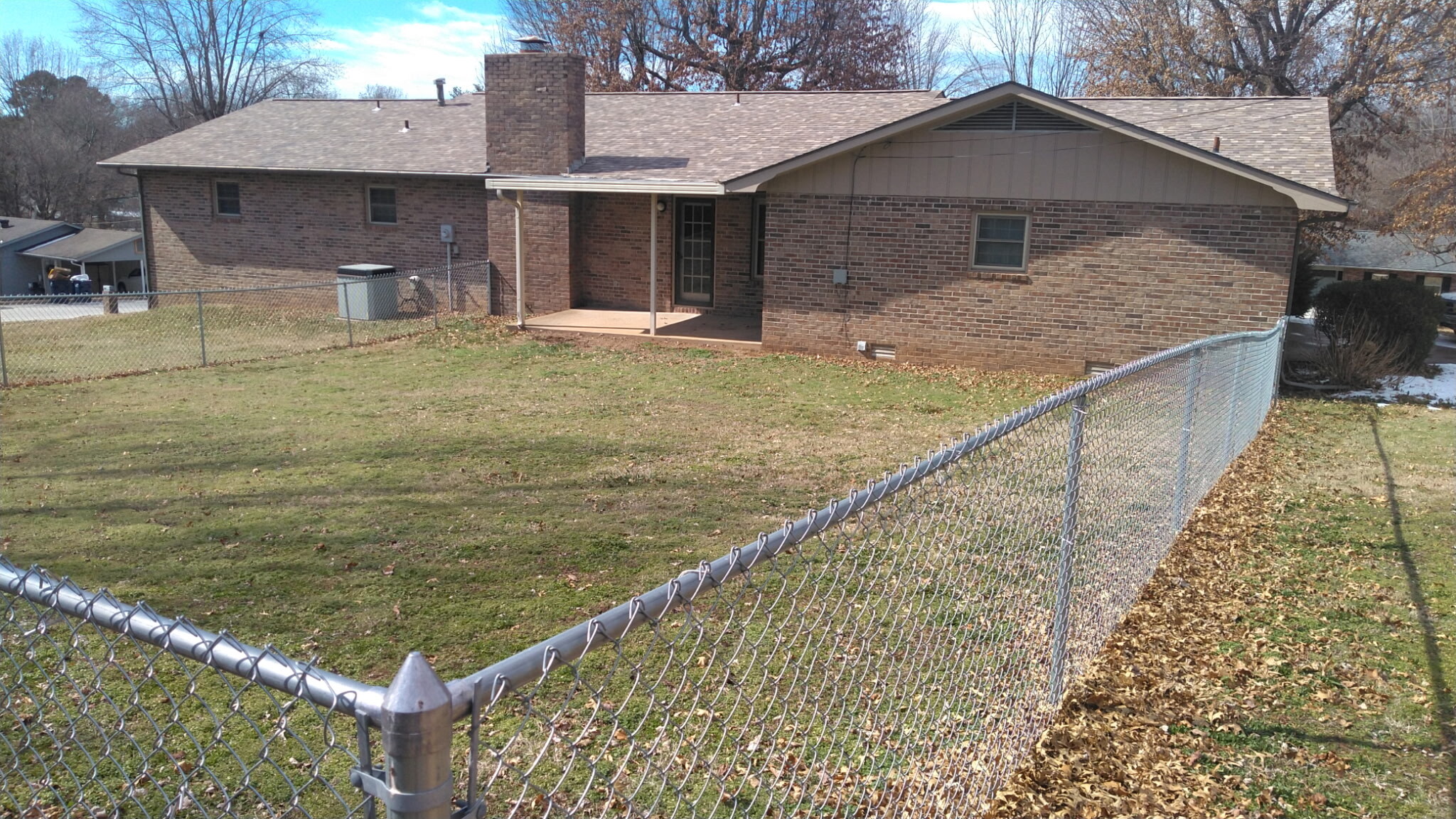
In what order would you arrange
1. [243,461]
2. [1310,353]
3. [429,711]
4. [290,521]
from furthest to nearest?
[1310,353]
[243,461]
[290,521]
[429,711]

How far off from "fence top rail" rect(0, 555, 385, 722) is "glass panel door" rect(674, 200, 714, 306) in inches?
726

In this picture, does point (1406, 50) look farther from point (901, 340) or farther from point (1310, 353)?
point (901, 340)

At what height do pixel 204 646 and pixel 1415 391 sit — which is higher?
pixel 204 646

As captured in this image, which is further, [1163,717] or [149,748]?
[1163,717]

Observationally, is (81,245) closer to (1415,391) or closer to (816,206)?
(816,206)

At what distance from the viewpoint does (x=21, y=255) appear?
1625 inches

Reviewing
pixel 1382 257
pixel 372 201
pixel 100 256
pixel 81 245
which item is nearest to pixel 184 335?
pixel 372 201

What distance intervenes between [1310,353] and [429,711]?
16960 millimetres

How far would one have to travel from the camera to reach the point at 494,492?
832 cm

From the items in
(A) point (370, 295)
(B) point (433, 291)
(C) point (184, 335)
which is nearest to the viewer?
(C) point (184, 335)

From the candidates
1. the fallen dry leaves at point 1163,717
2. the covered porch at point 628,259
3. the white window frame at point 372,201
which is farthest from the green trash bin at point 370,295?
the fallen dry leaves at point 1163,717

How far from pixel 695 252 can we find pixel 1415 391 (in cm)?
1229

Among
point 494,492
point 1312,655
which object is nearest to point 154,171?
point 494,492

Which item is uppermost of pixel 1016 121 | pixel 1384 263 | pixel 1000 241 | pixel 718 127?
pixel 718 127
